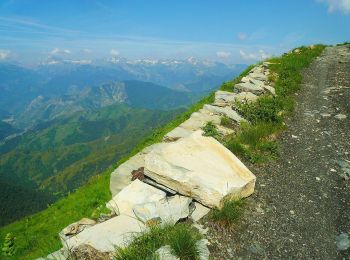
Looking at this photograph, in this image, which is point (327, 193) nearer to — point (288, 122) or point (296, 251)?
point (296, 251)

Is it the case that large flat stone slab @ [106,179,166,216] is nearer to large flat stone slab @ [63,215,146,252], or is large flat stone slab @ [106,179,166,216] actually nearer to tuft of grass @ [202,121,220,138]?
large flat stone slab @ [63,215,146,252]

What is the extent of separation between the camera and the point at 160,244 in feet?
22.9

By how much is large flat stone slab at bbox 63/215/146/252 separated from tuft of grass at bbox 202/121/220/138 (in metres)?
5.89

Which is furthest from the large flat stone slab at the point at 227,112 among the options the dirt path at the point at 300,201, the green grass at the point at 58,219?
the green grass at the point at 58,219

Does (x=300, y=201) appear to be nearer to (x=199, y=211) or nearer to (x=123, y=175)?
(x=199, y=211)

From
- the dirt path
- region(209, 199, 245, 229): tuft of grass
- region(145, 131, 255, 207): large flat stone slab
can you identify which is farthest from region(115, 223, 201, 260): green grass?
region(145, 131, 255, 207): large flat stone slab

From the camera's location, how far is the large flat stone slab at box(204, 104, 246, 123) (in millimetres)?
15281

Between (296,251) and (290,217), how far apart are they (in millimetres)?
1347

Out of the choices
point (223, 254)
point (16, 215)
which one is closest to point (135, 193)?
point (223, 254)

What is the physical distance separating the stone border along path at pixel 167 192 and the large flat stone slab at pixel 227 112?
4.39m

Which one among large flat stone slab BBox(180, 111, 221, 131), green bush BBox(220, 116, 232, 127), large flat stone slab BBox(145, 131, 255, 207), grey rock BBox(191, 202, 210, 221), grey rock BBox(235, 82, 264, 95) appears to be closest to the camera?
grey rock BBox(191, 202, 210, 221)

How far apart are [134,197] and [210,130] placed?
5332 millimetres

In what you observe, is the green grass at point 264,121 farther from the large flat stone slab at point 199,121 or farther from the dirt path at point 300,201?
the large flat stone slab at point 199,121

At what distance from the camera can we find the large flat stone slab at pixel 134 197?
897 centimetres
